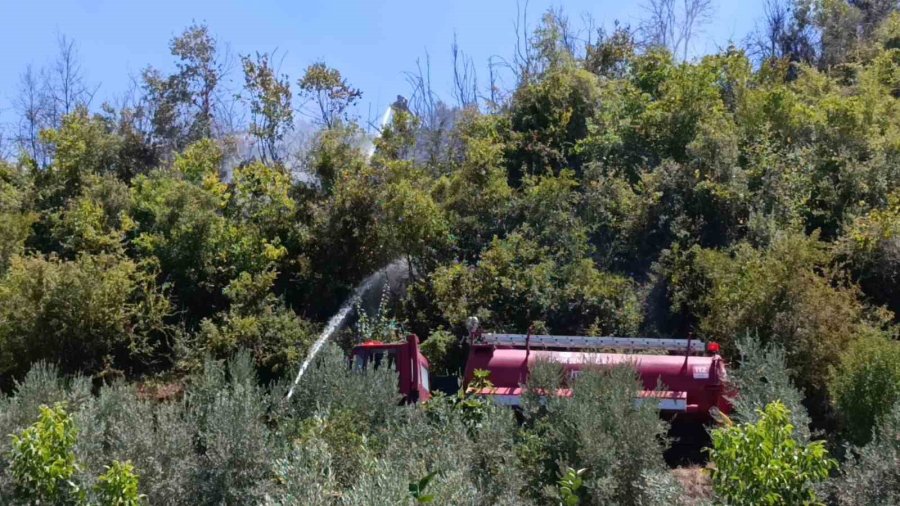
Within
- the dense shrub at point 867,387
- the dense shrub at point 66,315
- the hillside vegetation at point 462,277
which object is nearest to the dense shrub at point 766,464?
the hillside vegetation at point 462,277

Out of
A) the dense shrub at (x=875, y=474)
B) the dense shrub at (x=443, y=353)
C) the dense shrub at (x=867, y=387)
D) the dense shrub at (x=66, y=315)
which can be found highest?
the dense shrub at (x=66, y=315)

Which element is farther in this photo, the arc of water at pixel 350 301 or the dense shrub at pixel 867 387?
the arc of water at pixel 350 301

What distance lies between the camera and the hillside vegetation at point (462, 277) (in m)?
10.2

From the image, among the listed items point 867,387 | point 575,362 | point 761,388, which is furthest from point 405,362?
point 867,387

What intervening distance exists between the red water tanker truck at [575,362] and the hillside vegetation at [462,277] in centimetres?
88

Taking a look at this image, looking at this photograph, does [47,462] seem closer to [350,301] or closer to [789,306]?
[350,301]

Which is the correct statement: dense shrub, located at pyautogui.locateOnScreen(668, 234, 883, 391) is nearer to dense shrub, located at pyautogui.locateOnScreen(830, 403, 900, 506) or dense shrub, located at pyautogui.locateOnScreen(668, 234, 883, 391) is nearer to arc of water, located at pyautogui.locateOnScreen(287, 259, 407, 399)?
dense shrub, located at pyautogui.locateOnScreen(830, 403, 900, 506)

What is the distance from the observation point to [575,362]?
13.9 m

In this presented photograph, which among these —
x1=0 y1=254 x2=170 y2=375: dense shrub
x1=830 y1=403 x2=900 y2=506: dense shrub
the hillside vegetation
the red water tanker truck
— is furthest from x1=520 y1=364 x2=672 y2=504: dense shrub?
x1=0 y1=254 x2=170 y2=375: dense shrub

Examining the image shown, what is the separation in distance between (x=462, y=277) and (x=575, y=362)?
4.75m

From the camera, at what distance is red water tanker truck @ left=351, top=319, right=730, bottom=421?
44.9 ft

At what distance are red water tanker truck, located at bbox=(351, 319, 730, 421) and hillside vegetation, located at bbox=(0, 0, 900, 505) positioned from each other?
88 centimetres

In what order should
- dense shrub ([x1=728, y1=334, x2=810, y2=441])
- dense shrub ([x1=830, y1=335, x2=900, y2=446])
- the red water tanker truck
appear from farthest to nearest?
the red water tanker truck, dense shrub ([x1=830, y1=335, x2=900, y2=446]), dense shrub ([x1=728, y1=334, x2=810, y2=441])

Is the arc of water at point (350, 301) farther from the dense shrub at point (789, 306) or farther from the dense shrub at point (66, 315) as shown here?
the dense shrub at point (789, 306)
